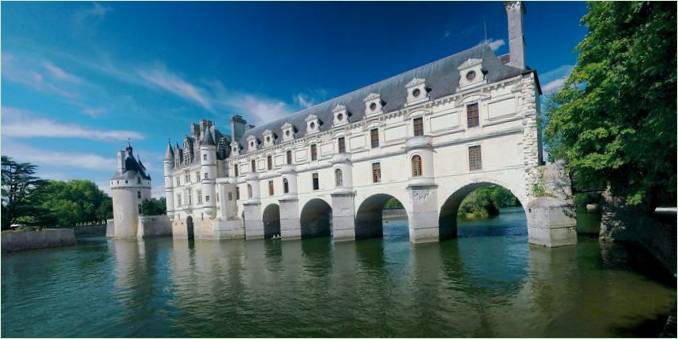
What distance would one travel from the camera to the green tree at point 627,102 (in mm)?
7039

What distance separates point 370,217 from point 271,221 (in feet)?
43.9

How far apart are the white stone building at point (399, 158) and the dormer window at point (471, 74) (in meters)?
0.07

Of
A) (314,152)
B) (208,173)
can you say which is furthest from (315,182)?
(208,173)

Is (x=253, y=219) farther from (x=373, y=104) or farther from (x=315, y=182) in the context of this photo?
(x=373, y=104)

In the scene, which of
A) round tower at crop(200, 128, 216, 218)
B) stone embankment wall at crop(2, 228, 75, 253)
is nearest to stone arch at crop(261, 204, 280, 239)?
round tower at crop(200, 128, 216, 218)

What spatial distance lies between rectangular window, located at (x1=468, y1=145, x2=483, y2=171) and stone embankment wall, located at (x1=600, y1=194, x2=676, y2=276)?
710 centimetres

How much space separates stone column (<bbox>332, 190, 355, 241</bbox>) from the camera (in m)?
27.1

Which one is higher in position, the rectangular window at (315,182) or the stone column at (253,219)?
the rectangular window at (315,182)

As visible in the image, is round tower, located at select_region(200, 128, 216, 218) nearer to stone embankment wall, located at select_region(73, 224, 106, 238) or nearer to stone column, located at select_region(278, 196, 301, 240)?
stone column, located at select_region(278, 196, 301, 240)

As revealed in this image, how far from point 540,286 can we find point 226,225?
33.7 m

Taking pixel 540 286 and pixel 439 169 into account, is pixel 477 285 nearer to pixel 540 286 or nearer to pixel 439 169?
pixel 540 286

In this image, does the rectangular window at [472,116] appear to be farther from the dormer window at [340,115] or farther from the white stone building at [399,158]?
the dormer window at [340,115]

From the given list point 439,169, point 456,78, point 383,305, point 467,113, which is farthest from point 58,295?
point 456,78

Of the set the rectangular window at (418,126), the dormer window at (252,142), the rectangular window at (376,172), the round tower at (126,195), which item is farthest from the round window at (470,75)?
the round tower at (126,195)
